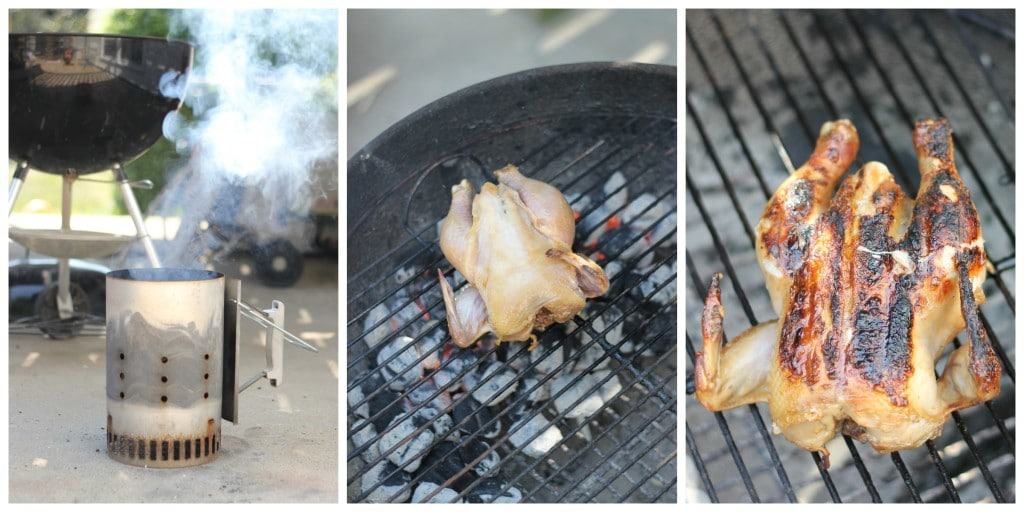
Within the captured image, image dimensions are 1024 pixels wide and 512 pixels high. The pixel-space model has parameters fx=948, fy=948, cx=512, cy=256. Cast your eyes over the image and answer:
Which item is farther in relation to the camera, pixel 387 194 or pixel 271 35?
pixel 387 194

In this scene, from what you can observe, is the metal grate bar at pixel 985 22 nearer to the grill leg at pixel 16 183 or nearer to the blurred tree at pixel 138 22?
the blurred tree at pixel 138 22

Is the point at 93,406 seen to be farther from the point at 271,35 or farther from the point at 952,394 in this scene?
the point at 952,394

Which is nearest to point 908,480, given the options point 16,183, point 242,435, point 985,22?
point 242,435

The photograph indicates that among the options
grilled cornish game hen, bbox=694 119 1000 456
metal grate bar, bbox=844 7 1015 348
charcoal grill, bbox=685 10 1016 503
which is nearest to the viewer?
grilled cornish game hen, bbox=694 119 1000 456

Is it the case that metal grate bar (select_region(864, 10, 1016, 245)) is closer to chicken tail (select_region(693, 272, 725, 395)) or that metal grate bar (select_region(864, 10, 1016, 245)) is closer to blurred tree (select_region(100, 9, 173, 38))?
chicken tail (select_region(693, 272, 725, 395))

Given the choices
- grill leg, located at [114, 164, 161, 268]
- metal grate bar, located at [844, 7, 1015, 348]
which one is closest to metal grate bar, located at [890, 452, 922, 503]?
metal grate bar, located at [844, 7, 1015, 348]

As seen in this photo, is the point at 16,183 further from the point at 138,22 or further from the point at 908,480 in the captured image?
the point at 908,480
